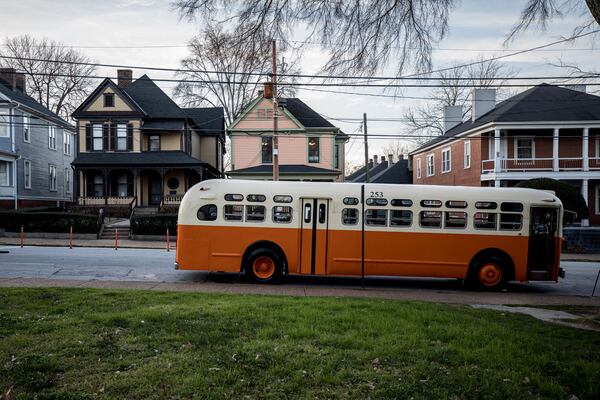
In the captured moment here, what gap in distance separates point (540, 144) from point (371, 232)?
26427 mm

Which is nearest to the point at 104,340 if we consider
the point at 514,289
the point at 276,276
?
the point at 276,276

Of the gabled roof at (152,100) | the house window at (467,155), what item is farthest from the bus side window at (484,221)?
the gabled roof at (152,100)

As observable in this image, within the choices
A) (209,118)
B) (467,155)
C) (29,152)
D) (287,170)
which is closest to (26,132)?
(29,152)

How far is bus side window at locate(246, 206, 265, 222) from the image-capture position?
13141 mm

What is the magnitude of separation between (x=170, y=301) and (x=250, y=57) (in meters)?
4.66

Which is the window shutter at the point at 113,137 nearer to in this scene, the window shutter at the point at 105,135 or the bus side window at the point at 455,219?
the window shutter at the point at 105,135

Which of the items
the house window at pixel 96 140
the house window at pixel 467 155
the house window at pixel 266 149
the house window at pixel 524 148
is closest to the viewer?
the house window at pixel 524 148

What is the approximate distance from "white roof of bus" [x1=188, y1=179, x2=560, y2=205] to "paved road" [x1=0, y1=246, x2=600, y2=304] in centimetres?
249

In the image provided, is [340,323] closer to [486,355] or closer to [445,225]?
[486,355]

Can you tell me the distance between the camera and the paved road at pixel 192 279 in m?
12.3

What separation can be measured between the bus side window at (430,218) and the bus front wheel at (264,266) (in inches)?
157

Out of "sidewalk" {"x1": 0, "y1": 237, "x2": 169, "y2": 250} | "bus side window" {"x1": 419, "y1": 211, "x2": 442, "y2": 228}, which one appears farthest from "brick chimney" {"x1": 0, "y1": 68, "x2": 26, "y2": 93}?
"bus side window" {"x1": 419, "y1": 211, "x2": 442, "y2": 228}

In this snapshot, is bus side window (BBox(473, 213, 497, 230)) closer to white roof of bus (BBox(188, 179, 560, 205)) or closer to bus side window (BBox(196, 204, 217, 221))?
white roof of bus (BBox(188, 179, 560, 205))

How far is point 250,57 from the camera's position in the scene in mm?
8484
